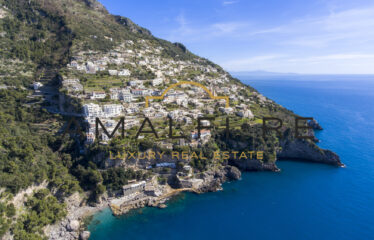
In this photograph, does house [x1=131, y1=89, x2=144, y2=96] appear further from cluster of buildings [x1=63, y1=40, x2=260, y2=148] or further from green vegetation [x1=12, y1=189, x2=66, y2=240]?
green vegetation [x1=12, y1=189, x2=66, y2=240]

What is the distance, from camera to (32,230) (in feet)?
60.8

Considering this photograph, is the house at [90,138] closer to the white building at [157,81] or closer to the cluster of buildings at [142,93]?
the cluster of buildings at [142,93]

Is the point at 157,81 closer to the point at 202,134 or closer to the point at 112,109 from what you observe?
the point at 112,109

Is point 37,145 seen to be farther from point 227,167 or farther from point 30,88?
point 227,167

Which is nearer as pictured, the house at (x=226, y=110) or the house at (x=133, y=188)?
the house at (x=133, y=188)

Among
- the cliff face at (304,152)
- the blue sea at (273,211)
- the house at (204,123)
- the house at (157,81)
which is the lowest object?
the blue sea at (273,211)

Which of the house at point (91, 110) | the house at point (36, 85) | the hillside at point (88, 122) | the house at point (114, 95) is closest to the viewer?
the hillside at point (88, 122)

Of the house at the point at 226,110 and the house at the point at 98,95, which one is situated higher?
the house at the point at 98,95

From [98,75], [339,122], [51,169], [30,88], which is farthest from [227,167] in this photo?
[339,122]

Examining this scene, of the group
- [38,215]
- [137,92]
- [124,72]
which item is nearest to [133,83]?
[137,92]

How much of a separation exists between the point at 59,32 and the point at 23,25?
8.30m

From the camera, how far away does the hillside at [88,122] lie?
874 inches

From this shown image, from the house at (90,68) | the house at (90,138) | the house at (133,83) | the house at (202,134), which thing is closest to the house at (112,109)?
the house at (90,138)

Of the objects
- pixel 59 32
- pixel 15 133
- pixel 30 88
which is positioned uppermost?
pixel 59 32
